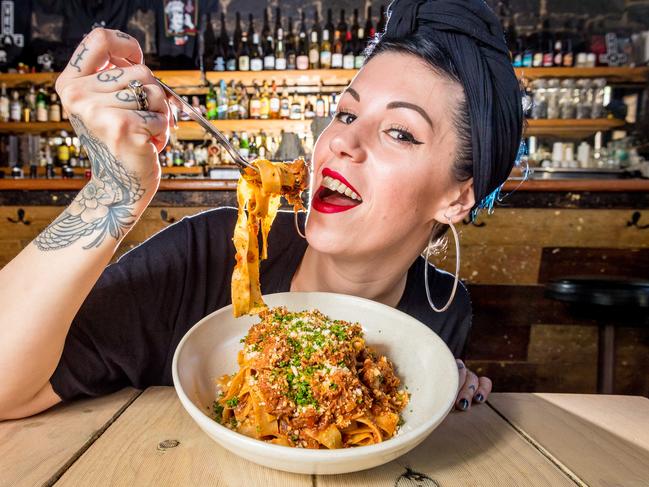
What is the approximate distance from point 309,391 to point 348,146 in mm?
613

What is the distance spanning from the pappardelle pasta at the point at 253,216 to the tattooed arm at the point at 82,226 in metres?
0.24

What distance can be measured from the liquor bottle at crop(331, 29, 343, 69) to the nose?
435 cm

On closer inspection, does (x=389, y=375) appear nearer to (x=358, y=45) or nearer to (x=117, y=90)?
(x=117, y=90)

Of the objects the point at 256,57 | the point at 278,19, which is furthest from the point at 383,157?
the point at 278,19

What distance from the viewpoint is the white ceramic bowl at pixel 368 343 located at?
27.0 inches

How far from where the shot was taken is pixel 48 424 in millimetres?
925

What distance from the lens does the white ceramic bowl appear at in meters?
0.69

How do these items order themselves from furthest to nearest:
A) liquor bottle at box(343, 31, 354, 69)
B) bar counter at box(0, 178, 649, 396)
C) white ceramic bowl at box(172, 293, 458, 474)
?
1. liquor bottle at box(343, 31, 354, 69)
2. bar counter at box(0, 178, 649, 396)
3. white ceramic bowl at box(172, 293, 458, 474)

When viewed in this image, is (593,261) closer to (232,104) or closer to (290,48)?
(232,104)

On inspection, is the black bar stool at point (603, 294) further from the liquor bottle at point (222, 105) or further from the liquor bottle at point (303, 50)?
the liquor bottle at point (222, 105)

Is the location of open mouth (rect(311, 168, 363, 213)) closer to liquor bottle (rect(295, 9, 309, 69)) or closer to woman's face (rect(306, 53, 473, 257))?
woman's face (rect(306, 53, 473, 257))

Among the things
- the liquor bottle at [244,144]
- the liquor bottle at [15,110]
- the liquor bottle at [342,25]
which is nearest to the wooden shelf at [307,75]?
the liquor bottle at [15,110]

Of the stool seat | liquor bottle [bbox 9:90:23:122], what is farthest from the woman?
liquor bottle [bbox 9:90:23:122]

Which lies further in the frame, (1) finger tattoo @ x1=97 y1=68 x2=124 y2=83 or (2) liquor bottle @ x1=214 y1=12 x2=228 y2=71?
(2) liquor bottle @ x1=214 y1=12 x2=228 y2=71
